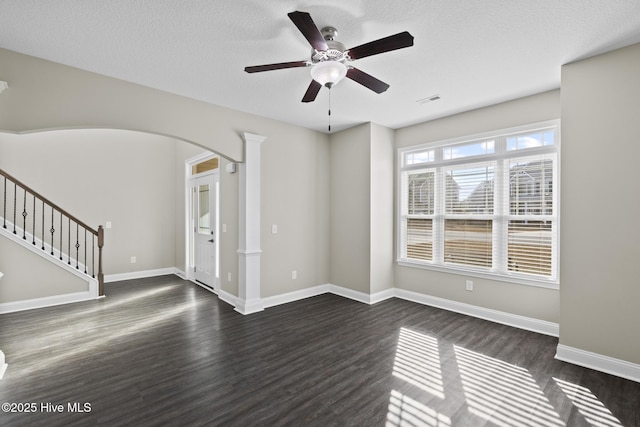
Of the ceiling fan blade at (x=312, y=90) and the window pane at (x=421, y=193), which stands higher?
the ceiling fan blade at (x=312, y=90)

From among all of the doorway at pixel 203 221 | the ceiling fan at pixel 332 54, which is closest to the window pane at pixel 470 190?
the ceiling fan at pixel 332 54

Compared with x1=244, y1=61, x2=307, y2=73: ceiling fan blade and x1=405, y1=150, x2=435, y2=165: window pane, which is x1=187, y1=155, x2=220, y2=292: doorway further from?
x1=405, y1=150, x2=435, y2=165: window pane

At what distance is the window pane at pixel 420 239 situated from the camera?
4486 mm

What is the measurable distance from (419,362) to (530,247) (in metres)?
2.05

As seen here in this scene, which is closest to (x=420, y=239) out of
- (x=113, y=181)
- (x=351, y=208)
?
(x=351, y=208)

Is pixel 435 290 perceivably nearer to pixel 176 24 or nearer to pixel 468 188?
pixel 468 188

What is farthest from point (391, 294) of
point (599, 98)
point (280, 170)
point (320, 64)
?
point (320, 64)

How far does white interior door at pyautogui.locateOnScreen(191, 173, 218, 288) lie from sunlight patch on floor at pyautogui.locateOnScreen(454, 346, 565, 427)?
160 inches

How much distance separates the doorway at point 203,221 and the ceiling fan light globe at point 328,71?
327 cm

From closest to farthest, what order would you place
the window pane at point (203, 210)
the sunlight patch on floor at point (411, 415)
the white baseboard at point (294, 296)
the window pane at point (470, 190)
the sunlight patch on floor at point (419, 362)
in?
the sunlight patch on floor at point (411, 415) < the sunlight patch on floor at point (419, 362) < the window pane at point (470, 190) < the white baseboard at point (294, 296) < the window pane at point (203, 210)

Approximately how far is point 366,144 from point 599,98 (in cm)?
264

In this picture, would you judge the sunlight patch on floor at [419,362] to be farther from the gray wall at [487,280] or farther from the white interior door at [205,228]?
the white interior door at [205,228]

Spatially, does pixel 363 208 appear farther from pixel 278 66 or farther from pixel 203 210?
pixel 203 210

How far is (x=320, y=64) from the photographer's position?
85.1 inches
